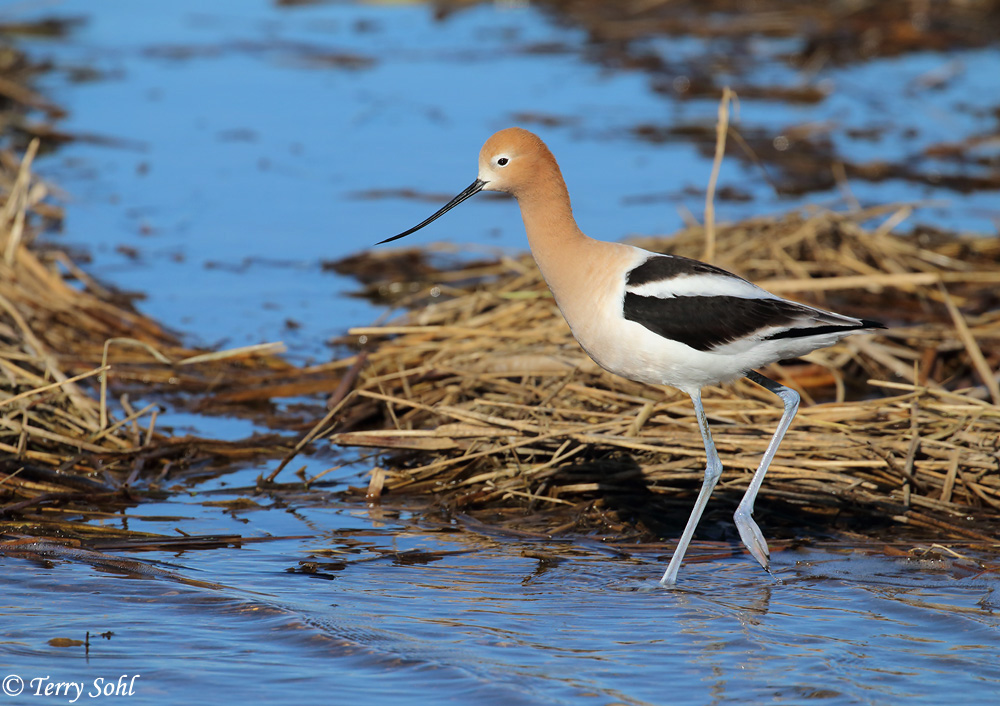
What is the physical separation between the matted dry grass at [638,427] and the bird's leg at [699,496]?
18.9 inches

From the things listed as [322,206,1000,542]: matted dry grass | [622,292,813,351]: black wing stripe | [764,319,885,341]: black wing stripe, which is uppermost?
[622,292,813,351]: black wing stripe

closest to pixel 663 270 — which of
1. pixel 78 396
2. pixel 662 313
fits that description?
pixel 662 313

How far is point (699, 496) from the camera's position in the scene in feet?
15.7

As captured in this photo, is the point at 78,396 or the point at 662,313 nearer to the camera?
the point at 662,313

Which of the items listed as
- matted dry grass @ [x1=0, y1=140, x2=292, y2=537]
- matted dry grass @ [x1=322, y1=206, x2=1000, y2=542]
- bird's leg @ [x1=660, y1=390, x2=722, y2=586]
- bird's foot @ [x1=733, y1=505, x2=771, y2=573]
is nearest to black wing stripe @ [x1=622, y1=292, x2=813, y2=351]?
bird's leg @ [x1=660, y1=390, x2=722, y2=586]

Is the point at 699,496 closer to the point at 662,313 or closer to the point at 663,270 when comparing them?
the point at 662,313

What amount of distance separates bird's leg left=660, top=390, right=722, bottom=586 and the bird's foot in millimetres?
142

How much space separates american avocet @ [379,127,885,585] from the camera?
4473 millimetres

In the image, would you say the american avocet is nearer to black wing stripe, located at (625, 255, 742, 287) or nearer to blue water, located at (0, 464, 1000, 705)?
black wing stripe, located at (625, 255, 742, 287)

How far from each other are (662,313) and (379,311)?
12.9ft

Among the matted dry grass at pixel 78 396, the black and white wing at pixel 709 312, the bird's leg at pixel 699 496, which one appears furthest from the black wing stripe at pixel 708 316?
the matted dry grass at pixel 78 396

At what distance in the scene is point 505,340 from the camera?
21.4 feet

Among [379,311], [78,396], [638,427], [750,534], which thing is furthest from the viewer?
[379,311]

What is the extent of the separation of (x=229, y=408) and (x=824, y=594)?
3.29 meters
